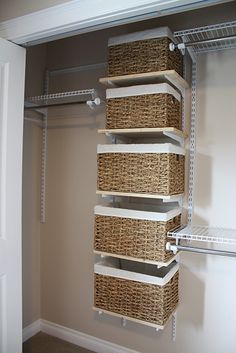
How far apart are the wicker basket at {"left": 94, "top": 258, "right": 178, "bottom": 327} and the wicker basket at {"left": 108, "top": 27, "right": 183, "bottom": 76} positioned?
3.72 ft

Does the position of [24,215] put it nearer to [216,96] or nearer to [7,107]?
Answer: [7,107]

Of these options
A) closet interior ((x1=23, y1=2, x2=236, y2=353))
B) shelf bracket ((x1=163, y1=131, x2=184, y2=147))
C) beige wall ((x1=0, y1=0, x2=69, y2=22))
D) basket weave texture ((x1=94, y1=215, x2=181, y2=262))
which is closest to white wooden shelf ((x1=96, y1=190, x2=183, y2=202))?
closet interior ((x1=23, y1=2, x2=236, y2=353))

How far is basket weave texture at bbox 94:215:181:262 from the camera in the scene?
155 cm

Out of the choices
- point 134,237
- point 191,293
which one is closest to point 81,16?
point 134,237

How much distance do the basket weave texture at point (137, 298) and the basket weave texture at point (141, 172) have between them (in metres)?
0.53

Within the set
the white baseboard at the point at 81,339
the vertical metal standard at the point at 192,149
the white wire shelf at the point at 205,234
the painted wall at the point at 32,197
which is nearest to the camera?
the white wire shelf at the point at 205,234

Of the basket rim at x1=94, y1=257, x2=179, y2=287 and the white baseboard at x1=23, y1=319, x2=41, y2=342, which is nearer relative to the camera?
the basket rim at x1=94, y1=257, x2=179, y2=287

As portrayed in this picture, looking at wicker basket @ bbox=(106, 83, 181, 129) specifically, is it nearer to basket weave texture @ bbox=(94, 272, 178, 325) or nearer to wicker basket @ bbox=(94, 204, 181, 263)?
wicker basket @ bbox=(94, 204, 181, 263)

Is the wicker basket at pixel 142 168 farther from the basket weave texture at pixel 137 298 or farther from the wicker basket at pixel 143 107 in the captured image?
the basket weave texture at pixel 137 298

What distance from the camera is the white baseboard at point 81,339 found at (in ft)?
7.04

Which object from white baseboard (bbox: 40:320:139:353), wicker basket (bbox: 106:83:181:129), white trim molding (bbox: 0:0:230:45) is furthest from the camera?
white baseboard (bbox: 40:320:139:353)

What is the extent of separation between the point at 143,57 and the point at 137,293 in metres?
1.30

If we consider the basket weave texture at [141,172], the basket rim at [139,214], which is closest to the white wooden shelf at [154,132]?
the basket weave texture at [141,172]

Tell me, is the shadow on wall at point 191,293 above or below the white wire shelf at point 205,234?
below
